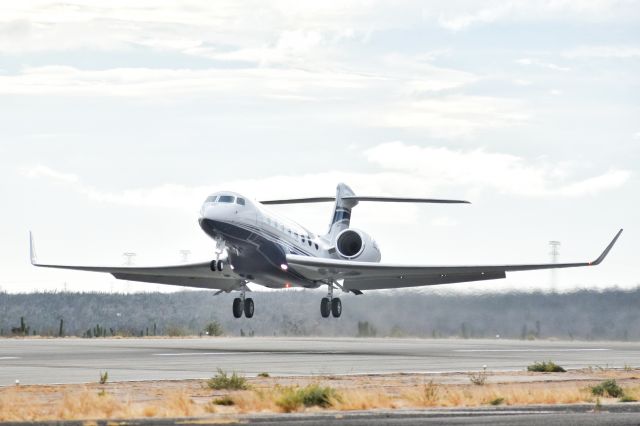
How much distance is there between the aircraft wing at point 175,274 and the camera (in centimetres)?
5241

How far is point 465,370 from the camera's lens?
31.8m

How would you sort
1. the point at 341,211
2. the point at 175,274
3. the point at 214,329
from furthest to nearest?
the point at 214,329 < the point at 341,211 < the point at 175,274

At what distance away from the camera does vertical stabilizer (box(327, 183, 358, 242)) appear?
195ft

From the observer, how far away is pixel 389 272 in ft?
167

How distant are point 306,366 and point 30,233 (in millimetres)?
23930

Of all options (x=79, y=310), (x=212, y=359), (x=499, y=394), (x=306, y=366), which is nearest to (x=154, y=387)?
(x=499, y=394)

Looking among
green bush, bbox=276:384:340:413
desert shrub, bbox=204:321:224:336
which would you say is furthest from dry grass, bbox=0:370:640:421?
desert shrub, bbox=204:321:224:336

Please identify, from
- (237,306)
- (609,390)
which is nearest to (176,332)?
(237,306)

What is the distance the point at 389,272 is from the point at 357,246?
4518 mm

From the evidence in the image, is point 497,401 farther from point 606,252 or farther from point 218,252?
point 218,252

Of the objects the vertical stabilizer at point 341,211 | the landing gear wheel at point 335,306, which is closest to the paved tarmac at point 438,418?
the landing gear wheel at point 335,306

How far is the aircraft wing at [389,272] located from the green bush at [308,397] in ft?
85.0

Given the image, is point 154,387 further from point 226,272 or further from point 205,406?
point 226,272

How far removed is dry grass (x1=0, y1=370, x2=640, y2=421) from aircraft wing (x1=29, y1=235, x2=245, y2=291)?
25115 mm
